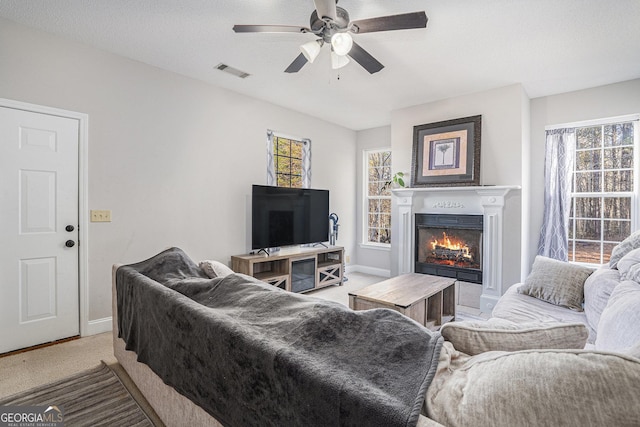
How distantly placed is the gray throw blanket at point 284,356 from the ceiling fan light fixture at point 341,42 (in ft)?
5.50

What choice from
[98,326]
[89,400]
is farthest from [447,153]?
[98,326]

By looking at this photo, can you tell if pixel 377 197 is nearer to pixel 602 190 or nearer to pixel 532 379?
pixel 602 190

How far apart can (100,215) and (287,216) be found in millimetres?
2175

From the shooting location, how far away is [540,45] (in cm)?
275

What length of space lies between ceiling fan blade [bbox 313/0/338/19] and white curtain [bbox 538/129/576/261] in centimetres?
359

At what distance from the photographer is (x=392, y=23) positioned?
6.42ft

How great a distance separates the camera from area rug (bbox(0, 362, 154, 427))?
1723 millimetres

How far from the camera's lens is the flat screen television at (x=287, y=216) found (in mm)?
4004

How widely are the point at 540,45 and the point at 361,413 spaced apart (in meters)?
3.42

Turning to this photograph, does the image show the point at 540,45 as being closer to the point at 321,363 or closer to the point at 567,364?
the point at 567,364

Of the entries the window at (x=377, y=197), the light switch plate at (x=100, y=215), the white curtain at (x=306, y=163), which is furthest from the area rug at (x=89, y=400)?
the window at (x=377, y=197)

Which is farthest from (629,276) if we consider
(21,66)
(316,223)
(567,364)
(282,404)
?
(21,66)

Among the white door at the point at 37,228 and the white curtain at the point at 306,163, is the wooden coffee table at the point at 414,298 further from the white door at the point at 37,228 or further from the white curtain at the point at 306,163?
the white door at the point at 37,228

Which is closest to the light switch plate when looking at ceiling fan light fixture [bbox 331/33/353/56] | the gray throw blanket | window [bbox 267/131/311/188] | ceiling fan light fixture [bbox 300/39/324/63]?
the gray throw blanket
